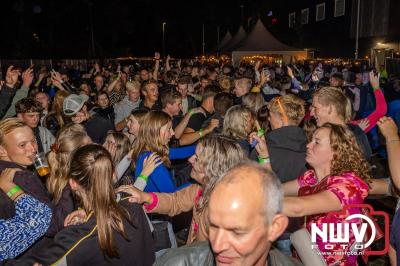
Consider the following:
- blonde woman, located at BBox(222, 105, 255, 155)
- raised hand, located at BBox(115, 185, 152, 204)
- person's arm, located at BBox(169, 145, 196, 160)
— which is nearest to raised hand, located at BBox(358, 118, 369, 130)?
blonde woman, located at BBox(222, 105, 255, 155)

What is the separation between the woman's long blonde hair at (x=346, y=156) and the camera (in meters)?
2.74

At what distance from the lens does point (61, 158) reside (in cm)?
344

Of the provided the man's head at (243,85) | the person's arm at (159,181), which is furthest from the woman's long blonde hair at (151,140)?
the man's head at (243,85)

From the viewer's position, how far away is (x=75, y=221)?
101 inches

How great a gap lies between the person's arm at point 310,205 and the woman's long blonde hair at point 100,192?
3.36 feet

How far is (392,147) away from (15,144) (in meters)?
3.03

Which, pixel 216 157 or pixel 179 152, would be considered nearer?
pixel 216 157

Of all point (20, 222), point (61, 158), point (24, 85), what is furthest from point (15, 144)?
point (24, 85)

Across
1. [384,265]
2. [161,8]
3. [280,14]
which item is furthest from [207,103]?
[161,8]

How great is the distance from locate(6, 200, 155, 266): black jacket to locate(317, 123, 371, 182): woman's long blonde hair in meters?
1.44

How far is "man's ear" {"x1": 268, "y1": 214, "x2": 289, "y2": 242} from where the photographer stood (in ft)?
5.76

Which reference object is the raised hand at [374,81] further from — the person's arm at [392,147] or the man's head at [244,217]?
the man's head at [244,217]

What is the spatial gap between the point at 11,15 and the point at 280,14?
26772 mm

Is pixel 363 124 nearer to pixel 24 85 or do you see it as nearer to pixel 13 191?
pixel 13 191
